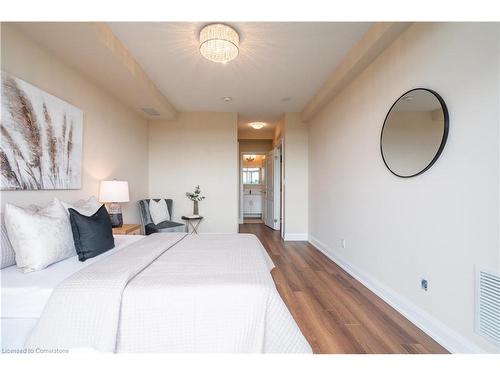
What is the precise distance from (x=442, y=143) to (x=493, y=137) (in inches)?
11.2

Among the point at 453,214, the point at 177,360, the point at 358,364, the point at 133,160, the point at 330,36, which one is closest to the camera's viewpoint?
the point at 358,364

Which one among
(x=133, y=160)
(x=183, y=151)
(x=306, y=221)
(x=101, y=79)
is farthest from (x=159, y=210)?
(x=306, y=221)

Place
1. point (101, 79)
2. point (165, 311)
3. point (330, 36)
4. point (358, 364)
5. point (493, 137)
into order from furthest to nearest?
1. point (101, 79)
2. point (330, 36)
3. point (493, 137)
4. point (165, 311)
5. point (358, 364)

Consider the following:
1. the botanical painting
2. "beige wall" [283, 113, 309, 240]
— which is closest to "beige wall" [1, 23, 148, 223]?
the botanical painting

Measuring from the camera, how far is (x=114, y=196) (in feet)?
8.84

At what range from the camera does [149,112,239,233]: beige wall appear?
4469 mm

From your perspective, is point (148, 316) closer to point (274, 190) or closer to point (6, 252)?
point (6, 252)

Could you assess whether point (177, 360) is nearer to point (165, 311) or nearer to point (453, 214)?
point (165, 311)

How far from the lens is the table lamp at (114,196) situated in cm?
268

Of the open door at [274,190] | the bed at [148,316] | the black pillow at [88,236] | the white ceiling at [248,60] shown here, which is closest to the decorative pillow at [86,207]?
the black pillow at [88,236]

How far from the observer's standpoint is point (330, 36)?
2.17 metres

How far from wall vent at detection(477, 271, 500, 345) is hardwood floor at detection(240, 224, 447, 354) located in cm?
34

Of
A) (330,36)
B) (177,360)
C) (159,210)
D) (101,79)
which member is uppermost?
(330,36)

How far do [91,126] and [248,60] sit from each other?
6.81 ft
